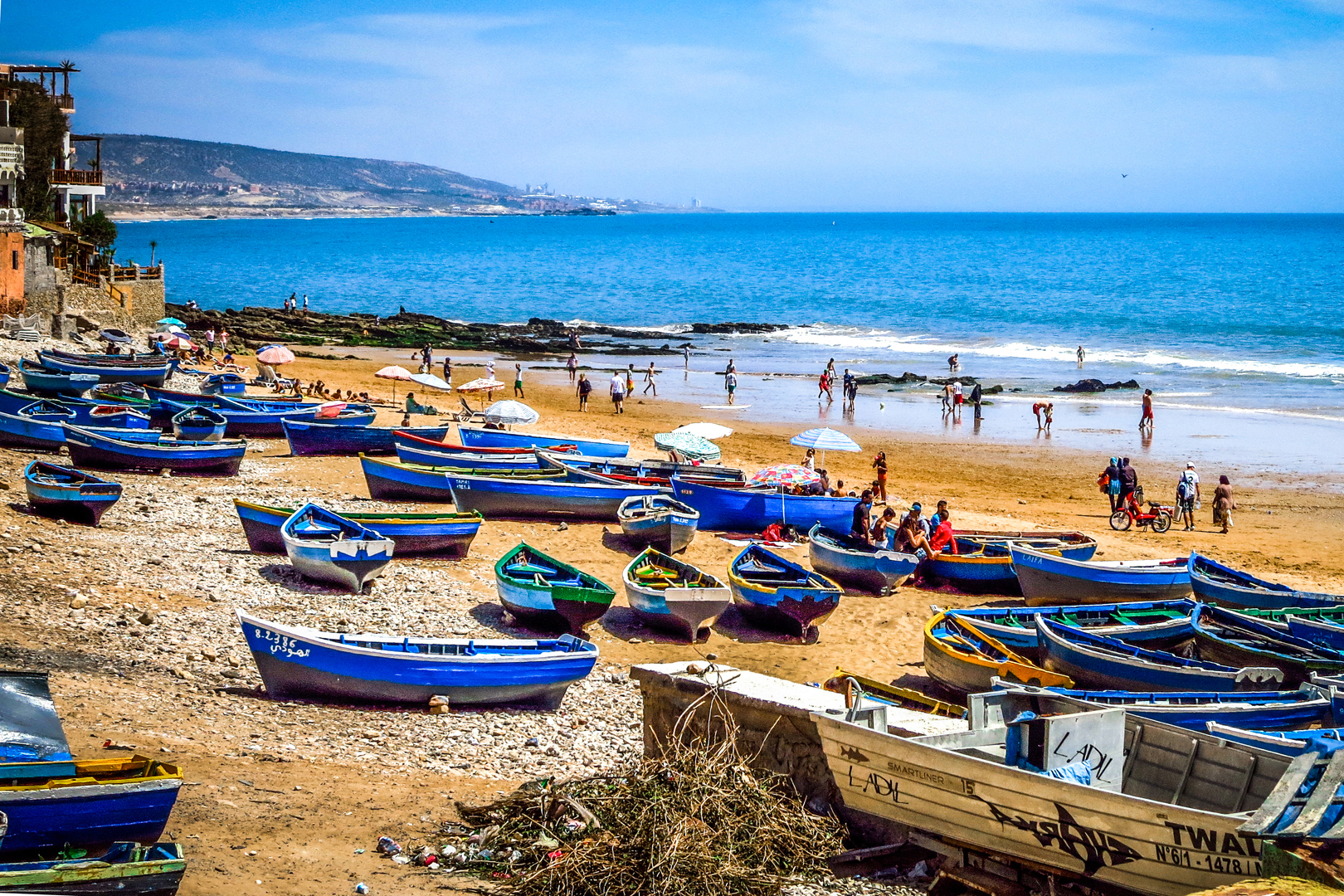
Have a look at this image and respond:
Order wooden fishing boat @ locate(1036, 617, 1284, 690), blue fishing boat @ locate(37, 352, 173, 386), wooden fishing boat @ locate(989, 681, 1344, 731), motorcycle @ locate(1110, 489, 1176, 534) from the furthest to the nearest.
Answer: blue fishing boat @ locate(37, 352, 173, 386)
motorcycle @ locate(1110, 489, 1176, 534)
wooden fishing boat @ locate(1036, 617, 1284, 690)
wooden fishing boat @ locate(989, 681, 1344, 731)

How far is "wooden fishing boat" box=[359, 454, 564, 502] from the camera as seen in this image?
24219mm

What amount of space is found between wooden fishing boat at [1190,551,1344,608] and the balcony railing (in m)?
53.0

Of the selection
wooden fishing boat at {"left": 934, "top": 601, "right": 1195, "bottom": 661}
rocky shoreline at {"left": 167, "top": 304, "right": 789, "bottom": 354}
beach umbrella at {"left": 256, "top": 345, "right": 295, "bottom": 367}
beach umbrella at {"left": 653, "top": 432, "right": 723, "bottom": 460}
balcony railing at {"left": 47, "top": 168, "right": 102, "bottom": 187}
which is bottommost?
Answer: wooden fishing boat at {"left": 934, "top": 601, "right": 1195, "bottom": 661}

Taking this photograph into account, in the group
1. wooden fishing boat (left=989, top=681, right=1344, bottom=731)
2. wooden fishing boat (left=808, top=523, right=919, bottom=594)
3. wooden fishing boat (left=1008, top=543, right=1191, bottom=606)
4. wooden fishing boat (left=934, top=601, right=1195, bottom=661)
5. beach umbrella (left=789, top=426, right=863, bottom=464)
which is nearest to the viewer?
wooden fishing boat (left=989, top=681, right=1344, bottom=731)

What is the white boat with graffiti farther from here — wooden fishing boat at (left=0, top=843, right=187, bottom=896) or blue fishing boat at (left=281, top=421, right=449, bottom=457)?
blue fishing boat at (left=281, top=421, right=449, bottom=457)

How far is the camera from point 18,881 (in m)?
7.98

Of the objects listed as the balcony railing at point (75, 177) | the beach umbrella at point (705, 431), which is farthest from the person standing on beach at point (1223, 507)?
the balcony railing at point (75, 177)

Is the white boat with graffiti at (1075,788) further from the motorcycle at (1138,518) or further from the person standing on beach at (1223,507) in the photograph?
the person standing on beach at (1223,507)

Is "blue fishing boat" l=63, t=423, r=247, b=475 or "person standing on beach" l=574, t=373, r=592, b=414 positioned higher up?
"person standing on beach" l=574, t=373, r=592, b=414

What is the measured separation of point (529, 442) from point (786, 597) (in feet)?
38.7

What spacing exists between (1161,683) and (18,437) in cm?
2337

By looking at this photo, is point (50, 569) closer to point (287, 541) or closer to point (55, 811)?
point (287, 541)

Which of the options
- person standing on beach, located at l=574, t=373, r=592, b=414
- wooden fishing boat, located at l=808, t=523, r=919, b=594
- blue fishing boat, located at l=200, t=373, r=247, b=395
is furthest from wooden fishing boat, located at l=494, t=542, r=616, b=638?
person standing on beach, located at l=574, t=373, r=592, b=414

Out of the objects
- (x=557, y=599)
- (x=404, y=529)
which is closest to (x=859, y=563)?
(x=557, y=599)
